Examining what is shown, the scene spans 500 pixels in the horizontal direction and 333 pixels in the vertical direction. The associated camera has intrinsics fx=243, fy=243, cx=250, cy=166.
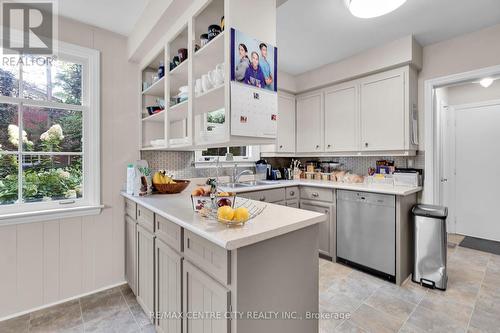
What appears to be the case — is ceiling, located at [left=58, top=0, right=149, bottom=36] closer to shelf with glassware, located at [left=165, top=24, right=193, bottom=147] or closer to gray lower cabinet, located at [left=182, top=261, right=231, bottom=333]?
shelf with glassware, located at [left=165, top=24, right=193, bottom=147]

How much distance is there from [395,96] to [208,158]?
7.71 feet

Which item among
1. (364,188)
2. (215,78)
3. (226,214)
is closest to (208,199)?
(226,214)

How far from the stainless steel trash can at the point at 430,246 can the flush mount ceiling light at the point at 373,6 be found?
1.84m

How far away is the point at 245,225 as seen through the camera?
4.07ft

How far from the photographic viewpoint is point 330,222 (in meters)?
2.94

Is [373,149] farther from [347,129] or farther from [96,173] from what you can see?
[96,173]

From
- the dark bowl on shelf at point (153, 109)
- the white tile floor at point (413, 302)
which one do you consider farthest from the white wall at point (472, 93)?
the dark bowl on shelf at point (153, 109)

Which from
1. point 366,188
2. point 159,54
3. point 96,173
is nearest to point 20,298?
point 96,173

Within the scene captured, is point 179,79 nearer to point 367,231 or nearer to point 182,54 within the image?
point 182,54

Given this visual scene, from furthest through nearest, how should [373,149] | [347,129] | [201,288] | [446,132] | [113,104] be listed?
[446,132] < [347,129] < [373,149] < [113,104] < [201,288]

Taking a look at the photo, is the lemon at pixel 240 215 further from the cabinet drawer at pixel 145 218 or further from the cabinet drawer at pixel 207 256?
the cabinet drawer at pixel 145 218

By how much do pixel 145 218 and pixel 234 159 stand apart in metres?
1.70

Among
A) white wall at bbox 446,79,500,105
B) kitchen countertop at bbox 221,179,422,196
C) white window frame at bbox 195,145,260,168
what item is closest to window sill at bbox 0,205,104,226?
white window frame at bbox 195,145,260,168

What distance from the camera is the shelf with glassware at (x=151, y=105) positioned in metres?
2.41
